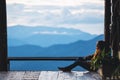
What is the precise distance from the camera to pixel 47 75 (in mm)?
12133

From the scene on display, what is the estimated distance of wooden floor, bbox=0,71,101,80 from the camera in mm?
11648

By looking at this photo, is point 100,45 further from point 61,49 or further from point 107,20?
point 61,49

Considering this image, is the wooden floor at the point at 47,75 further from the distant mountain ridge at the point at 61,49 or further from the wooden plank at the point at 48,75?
the distant mountain ridge at the point at 61,49

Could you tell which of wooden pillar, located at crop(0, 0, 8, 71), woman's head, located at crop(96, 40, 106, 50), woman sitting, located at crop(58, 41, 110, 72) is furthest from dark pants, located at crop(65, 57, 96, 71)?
wooden pillar, located at crop(0, 0, 8, 71)

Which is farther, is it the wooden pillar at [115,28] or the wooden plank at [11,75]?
the wooden pillar at [115,28]

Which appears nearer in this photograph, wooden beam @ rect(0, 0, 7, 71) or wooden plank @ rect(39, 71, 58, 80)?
wooden plank @ rect(39, 71, 58, 80)

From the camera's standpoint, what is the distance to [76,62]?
12.5m

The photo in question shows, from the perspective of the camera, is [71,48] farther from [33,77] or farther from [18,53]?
[33,77]

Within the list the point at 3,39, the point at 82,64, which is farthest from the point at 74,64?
the point at 3,39

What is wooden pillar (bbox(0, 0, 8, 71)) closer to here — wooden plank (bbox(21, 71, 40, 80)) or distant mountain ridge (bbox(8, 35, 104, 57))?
wooden plank (bbox(21, 71, 40, 80))

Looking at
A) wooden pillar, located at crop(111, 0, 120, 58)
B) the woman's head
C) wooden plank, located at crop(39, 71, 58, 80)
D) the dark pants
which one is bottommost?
wooden plank, located at crop(39, 71, 58, 80)

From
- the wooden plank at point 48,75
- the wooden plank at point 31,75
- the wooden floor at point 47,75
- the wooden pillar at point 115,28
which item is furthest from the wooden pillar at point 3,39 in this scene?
the wooden pillar at point 115,28

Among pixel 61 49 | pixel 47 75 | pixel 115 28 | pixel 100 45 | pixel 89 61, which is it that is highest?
pixel 115 28

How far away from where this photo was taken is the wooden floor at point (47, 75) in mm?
11648
